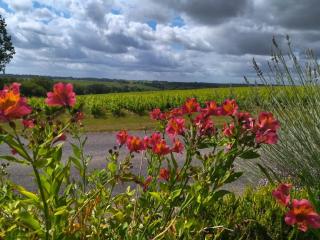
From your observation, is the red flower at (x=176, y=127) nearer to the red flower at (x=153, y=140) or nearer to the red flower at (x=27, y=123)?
the red flower at (x=153, y=140)

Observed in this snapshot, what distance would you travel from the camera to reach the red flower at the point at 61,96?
193cm

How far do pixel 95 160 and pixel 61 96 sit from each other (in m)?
8.85

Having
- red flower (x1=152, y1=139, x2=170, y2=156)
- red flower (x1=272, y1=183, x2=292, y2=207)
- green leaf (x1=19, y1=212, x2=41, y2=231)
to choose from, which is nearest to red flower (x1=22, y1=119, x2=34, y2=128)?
green leaf (x1=19, y1=212, x2=41, y2=231)

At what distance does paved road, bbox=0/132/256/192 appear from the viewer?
805cm

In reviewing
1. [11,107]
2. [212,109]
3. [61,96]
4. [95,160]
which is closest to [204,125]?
[212,109]

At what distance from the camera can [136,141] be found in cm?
278

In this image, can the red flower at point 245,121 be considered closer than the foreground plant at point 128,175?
No

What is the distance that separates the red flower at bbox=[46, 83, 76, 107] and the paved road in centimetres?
359

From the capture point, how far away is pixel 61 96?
194 centimetres

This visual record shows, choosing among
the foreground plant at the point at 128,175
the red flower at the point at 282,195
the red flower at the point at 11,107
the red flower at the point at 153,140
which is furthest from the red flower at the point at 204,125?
the red flower at the point at 11,107

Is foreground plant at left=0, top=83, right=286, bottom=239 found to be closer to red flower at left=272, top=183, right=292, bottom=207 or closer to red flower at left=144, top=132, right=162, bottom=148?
red flower at left=144, top=132, right=162, bottom=148

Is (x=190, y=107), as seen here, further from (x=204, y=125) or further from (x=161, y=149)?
(x=161, y=149)

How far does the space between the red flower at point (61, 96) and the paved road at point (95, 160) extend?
3.59m

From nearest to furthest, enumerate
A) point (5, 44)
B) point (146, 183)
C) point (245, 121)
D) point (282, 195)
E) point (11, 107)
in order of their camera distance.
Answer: point (11, 107)
point (282, 195)
point (245, 121)
point (146, 183)
point (5, 44)
